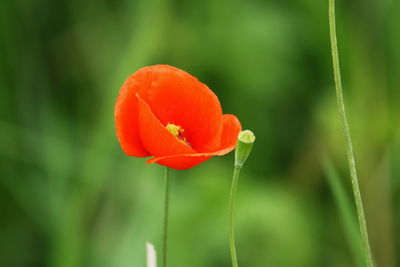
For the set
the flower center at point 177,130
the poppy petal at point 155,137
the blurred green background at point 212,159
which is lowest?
the blurred green background at point 212,159

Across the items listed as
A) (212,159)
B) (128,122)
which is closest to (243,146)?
(128,122)

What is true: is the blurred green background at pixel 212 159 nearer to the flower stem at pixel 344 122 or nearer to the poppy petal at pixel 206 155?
the poppy petal at pixel 206 155

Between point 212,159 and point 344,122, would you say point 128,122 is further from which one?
point 212,159

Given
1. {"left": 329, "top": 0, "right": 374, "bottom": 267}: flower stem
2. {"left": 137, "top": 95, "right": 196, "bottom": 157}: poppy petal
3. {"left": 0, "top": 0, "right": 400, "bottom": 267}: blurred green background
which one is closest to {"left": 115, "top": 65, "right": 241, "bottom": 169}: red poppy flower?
{"left": 137, "top": 95, "right": 196, "bottom": 157}: poppy petal

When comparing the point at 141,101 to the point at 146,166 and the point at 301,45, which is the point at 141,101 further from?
the point at 301,45

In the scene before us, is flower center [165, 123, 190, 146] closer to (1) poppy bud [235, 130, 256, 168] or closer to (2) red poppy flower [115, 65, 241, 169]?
(2) red poppy flower [115, 65, 241, 169]

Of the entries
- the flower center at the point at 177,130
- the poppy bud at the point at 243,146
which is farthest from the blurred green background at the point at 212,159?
the poppy bud at the point at 243,146

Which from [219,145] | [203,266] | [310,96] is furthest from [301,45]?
[219,145]
